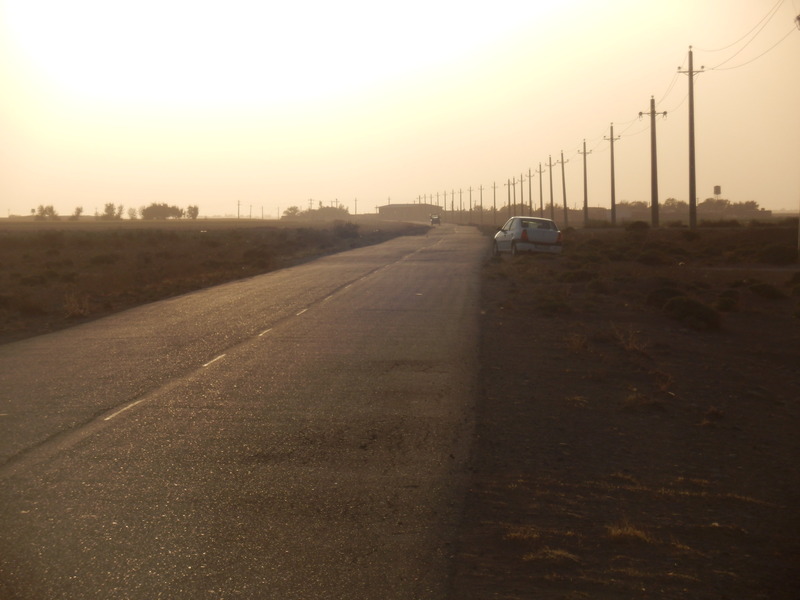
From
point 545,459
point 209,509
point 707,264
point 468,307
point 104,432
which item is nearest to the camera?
point 209,509

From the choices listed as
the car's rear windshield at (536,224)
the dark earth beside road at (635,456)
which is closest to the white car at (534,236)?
the car's rear windshield at (536,224)

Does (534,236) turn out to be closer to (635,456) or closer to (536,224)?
(536,224)

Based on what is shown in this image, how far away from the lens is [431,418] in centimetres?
1078

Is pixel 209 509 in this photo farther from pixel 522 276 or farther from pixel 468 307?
pixel 522 276

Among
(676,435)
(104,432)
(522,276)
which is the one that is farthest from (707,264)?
(104,432)

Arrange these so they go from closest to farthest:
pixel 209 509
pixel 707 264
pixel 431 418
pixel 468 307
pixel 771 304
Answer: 1. pixel 209 509
2. pixel 431 418
3. pixel 468 307
4. pixel 771 304
5. pixel 707 264

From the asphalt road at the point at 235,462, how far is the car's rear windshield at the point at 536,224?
75.6ft

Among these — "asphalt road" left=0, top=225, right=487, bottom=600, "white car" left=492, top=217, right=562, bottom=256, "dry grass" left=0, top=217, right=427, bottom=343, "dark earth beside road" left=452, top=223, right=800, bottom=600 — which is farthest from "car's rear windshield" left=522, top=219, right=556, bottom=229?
"asphalt road" left=0, top=225, right=487, bottom=600

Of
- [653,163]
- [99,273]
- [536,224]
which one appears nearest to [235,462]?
[536,224]

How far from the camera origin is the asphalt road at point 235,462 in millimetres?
6035

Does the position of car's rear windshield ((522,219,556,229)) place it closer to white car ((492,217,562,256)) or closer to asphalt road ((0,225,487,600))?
white car ((492,217,562,256))

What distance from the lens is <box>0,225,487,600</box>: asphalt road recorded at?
6.04 metres

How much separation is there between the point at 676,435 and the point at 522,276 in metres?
22.1

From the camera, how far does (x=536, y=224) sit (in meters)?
41.4
